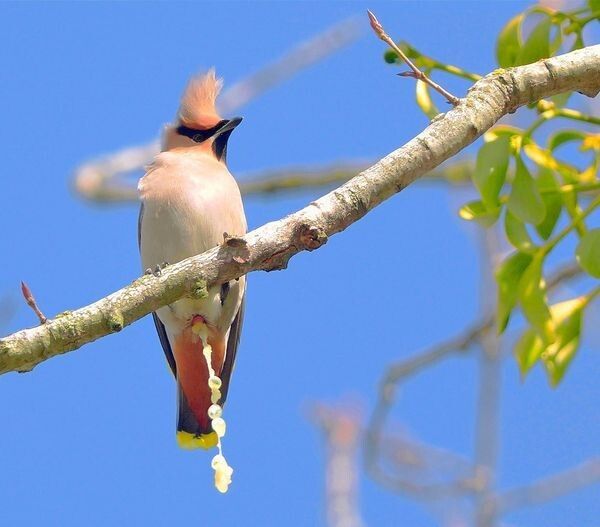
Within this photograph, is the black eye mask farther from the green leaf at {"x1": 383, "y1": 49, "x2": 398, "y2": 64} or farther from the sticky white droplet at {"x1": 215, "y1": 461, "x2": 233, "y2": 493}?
the sticky white droplet at {"x1": 215, "y1": 461, "x2": 233, "y2": 493}

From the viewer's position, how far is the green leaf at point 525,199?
106 inches

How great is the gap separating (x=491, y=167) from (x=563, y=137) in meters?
0.53

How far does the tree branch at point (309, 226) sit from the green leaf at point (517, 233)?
0.27m

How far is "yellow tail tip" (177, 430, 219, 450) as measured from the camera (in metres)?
4.66

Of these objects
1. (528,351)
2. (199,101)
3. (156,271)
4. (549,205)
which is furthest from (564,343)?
(199,101)

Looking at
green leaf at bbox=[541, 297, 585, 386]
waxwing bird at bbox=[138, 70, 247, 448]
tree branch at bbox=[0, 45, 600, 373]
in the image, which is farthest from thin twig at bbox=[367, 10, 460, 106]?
waxwing bird at bbox=[138, 70, 247, 448]

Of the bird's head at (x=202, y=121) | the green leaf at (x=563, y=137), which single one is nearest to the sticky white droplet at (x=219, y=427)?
the green leaf at (x=563, y=137)

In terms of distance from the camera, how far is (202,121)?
5.02 m

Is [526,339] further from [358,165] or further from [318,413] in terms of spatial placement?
[358,165]

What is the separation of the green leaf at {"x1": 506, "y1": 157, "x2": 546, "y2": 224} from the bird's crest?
2.52m

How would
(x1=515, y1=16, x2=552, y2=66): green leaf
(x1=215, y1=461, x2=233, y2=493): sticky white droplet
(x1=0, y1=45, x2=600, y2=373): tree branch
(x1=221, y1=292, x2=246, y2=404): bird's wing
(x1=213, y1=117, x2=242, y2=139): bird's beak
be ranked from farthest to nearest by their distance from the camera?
(x1=213, y1=117, x2=242, y2=139): bird's beak
(x1=221, y1=292, x2=246, y2=404): bird's wing
(x1=515, y1=16, x2=552, y2=66): green leaf
(x1=215, y1=461, x2=233, y2=493): sticky white droplet
(x1=0, y1=45, x2=600, y2=373): tree branch

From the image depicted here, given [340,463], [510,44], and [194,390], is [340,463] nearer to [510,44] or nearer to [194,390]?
[194,390]

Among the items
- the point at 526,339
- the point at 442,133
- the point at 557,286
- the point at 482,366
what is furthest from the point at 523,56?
the point at 482,366

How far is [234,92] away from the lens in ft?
20.9
